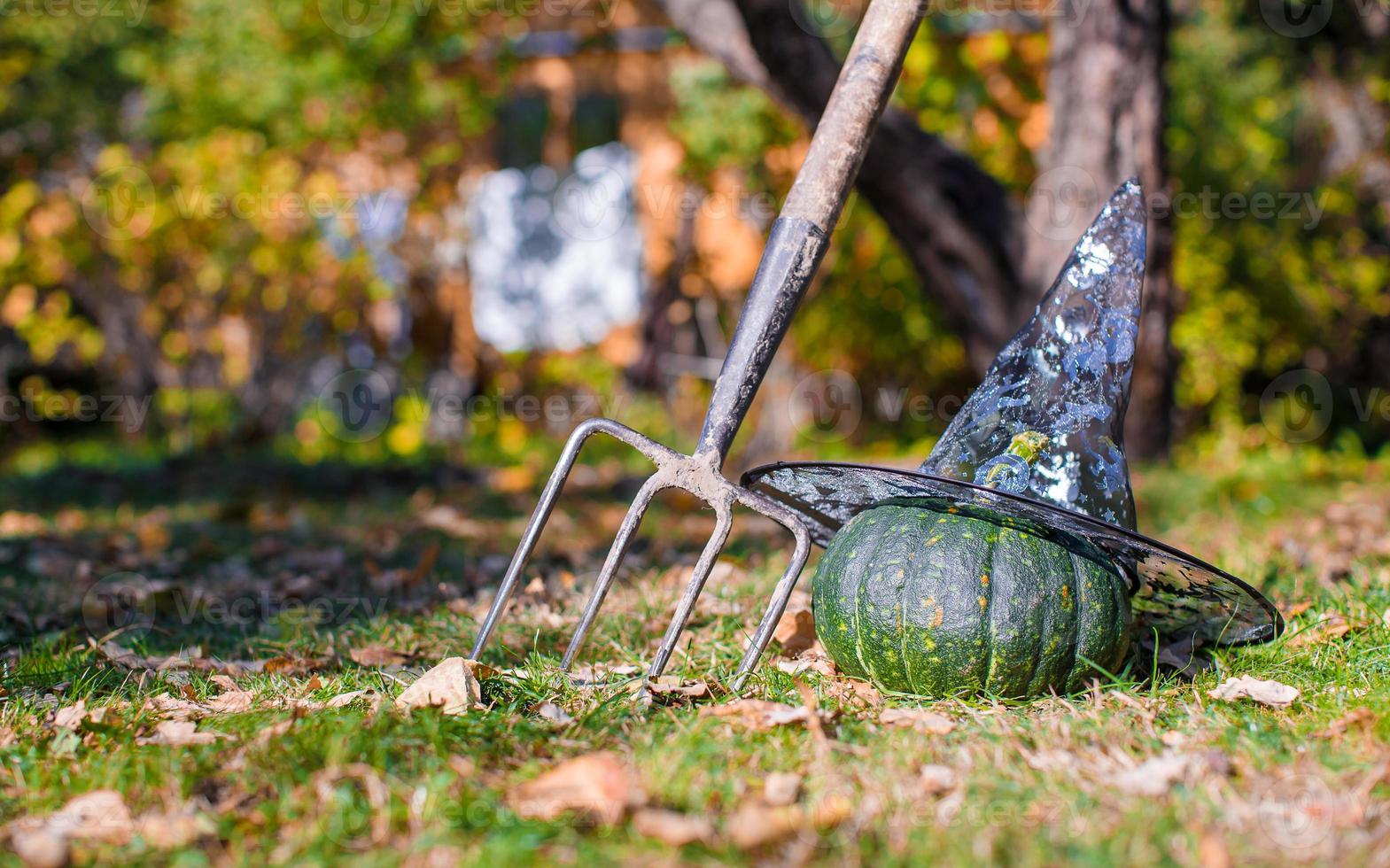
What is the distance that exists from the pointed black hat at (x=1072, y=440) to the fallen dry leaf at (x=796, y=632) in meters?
0.38

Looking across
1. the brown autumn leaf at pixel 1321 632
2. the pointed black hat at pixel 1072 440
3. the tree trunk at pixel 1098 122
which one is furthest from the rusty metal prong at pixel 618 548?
the tree trunk at pixel 1098 122

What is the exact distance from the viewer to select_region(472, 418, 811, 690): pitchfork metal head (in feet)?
7.25

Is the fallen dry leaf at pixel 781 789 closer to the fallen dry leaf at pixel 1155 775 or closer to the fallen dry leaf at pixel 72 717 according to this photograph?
the fallen dry leaf at pixel 1155 775

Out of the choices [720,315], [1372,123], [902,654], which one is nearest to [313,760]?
[902,654]

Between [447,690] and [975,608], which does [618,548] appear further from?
[975,608]

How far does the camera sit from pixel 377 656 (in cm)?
269

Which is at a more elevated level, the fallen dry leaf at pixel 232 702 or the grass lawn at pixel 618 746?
the grass lawn at pixel 618 746

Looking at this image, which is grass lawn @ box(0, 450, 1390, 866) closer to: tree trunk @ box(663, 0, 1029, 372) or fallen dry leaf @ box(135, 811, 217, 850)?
fallen dry leaf @ box(135, 811, 217, 850)

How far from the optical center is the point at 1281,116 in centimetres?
850

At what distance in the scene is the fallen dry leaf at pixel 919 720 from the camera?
201cm

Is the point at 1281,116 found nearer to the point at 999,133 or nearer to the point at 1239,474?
the point at 999,133

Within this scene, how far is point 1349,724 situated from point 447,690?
162 centimetres

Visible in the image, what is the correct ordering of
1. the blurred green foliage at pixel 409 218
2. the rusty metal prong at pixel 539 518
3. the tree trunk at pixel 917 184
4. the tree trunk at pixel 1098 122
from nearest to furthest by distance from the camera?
the rusty metal prong at pixel 539 518 → the tree trunk at pixel 917 184 → the tree trunk at pixel 1098 122 → the blurred green foliage at pixel 409 218

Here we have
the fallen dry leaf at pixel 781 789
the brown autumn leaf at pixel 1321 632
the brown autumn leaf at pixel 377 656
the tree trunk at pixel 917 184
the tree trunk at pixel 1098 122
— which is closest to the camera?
the fallen dry leaf at pixel 781 789
